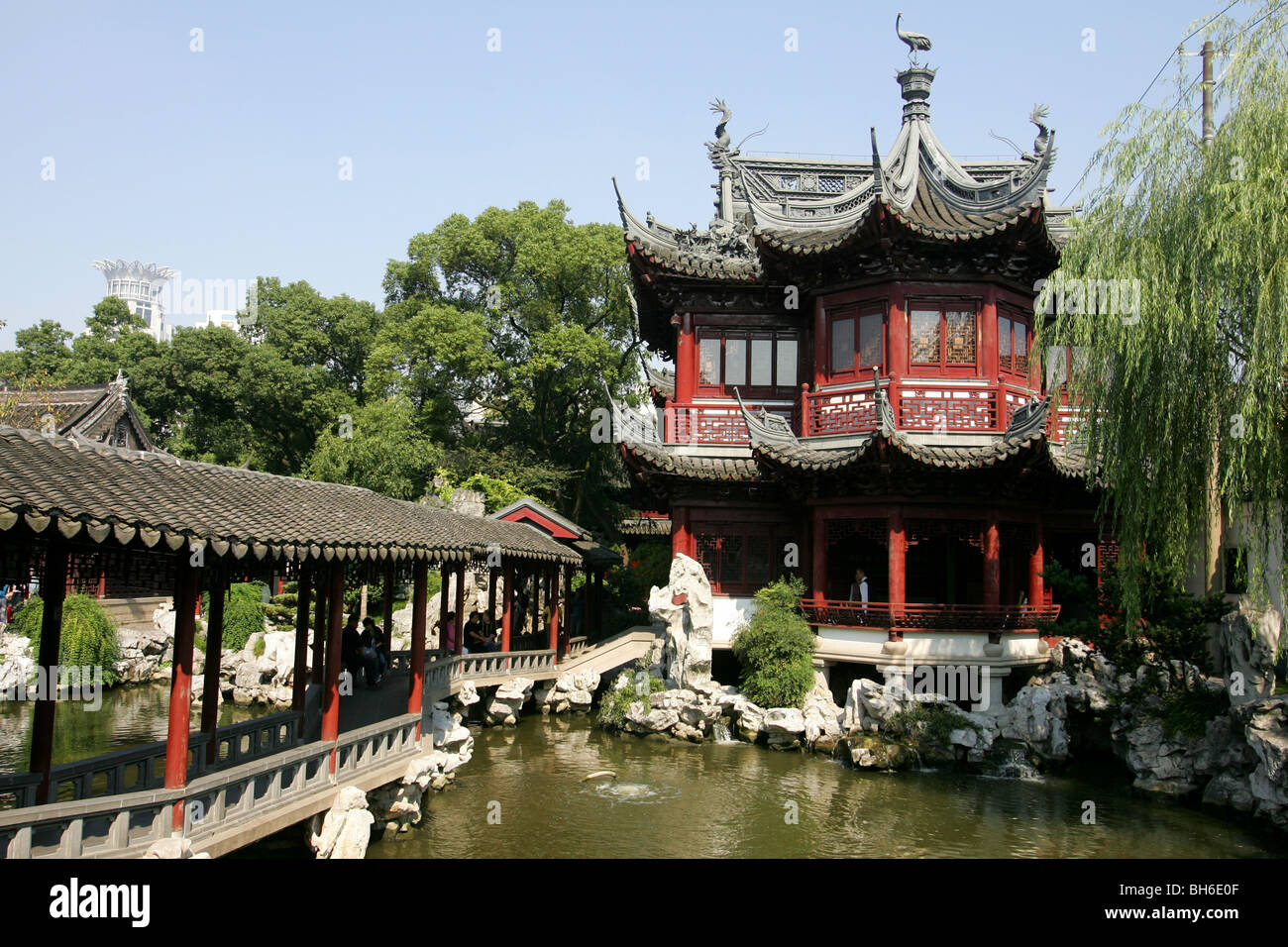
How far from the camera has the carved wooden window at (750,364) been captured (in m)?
18.8

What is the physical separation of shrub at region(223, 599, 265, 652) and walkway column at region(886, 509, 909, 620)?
15025mm

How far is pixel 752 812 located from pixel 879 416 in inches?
272

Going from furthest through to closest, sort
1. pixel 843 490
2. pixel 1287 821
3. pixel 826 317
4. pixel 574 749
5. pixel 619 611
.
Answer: pixel 619 611, pixel 826 317, pixel 843 490, pixel 574 749, pixel 1287 821

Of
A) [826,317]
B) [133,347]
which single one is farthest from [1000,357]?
[133,347]

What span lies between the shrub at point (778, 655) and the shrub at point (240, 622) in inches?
499

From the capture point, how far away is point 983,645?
49.6 feet

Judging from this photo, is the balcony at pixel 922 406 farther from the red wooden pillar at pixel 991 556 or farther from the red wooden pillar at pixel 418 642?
the red wooden pillar at pixel 418 642

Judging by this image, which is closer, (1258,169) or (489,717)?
(1258,169)

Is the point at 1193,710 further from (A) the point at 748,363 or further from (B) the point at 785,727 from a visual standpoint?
(A) the point at 748,363

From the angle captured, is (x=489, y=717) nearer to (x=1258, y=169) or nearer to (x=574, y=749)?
(x=574, y=749)

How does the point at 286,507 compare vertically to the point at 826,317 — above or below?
below
